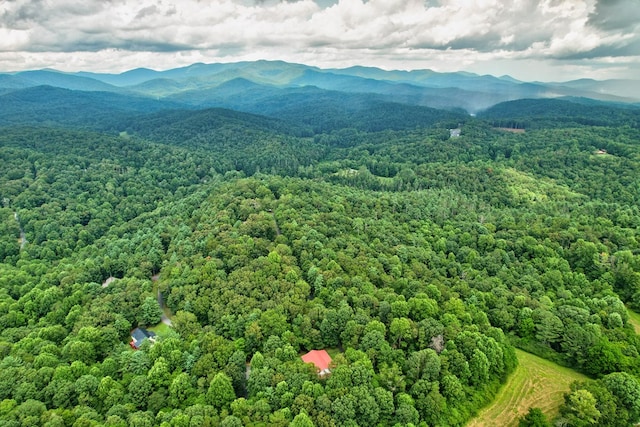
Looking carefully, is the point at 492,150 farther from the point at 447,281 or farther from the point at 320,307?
the point at 320,307

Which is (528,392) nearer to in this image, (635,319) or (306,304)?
(306,304)

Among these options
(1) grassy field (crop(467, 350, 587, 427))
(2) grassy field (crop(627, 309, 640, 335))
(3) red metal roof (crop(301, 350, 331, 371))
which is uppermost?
(3) red metal roof (crop(301, 350, 331, 371))

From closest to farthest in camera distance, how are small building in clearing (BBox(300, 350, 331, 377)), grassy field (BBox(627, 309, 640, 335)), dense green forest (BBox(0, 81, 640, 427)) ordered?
dense green forest (BBox(0, 81, 640, 427)), small building in clearing (BBox(300, 350, 331, 377)), grassy field (BBox(627, 309, 640, 335))

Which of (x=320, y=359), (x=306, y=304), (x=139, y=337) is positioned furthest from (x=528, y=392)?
(x=139, y=337)

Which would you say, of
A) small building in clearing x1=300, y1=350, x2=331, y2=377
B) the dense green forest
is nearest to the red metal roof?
small building in clearing x1=300, y1=350, x2=331, y2=377

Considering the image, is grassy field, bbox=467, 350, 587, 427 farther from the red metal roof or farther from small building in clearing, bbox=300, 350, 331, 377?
the red metal roof

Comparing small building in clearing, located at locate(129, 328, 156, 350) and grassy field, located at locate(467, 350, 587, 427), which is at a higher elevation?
grassy field, located at locate(467, 350, 587, 427)

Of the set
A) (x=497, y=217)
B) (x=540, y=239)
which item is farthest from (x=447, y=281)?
(x=497, y=217)
